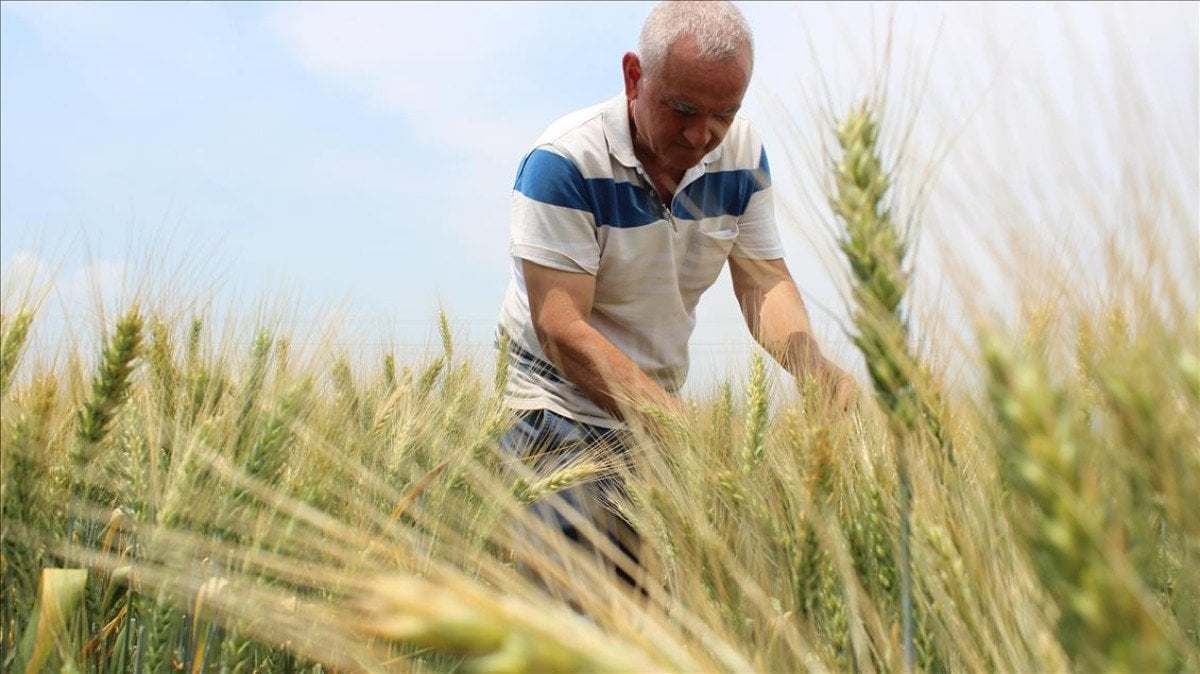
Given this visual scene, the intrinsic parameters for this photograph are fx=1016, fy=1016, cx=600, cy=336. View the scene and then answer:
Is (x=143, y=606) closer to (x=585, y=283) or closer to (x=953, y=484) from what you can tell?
(x=953, y=484)

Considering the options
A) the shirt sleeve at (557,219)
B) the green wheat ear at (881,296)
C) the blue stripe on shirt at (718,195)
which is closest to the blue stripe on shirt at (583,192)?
the shirt sleeve at (557,219)

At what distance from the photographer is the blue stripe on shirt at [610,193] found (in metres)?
2.61

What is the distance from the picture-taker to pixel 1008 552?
1169mm

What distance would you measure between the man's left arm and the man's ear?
21.9 inches

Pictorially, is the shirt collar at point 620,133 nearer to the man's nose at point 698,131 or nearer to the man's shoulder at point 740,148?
the man's shoulder at point 740,148

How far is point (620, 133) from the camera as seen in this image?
2721mm

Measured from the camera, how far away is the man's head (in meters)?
2.39

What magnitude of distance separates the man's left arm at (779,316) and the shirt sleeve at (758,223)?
3 cm

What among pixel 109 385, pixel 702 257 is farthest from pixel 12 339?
pixel 702 257

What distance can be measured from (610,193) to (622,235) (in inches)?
4.5

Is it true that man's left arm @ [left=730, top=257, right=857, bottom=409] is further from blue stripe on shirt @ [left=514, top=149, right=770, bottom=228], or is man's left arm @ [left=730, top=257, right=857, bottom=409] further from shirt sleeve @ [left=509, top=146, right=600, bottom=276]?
shirt sleeve @ [left=509, top=146, right=600, bottom=276]

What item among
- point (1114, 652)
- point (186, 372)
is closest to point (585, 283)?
point (186, 372)

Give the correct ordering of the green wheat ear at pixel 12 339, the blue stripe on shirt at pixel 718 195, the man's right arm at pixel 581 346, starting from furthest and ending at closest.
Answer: the blue stripe on shirt at pixel 718 195
the man's right arm at pixel 581 346
the green wheat ear at pixel 12 339

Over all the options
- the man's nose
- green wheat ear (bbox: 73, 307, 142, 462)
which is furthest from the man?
green wheat ear (bbox: 73, 307, 142, 462)
